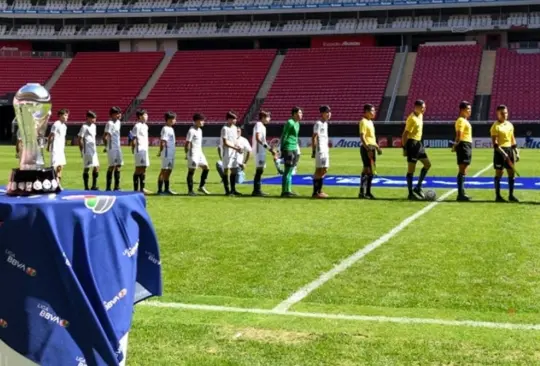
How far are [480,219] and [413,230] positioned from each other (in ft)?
5.97

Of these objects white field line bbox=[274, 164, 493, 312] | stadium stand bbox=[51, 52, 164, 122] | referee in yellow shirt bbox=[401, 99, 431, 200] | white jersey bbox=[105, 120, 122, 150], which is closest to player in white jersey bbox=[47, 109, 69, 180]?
white jersey bbox=[105, 120, 122, 150]

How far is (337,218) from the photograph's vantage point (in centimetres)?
1188

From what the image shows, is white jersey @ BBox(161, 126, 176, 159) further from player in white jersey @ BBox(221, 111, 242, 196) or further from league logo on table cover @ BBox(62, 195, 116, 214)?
league logo on table cover @ BBox(62, 195, 116, 214)

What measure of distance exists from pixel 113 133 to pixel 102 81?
4149cm

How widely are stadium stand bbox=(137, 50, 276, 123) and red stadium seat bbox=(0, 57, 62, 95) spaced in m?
10.1

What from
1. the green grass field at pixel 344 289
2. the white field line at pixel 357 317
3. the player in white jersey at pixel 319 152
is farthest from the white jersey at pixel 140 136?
the white field line at pixel 357 317

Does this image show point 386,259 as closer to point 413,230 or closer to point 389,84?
point 413,230

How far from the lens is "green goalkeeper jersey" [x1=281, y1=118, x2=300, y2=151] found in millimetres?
15727

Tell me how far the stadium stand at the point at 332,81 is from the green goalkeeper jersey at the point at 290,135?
31.2 metres

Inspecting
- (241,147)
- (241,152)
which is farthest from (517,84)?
(241,152)

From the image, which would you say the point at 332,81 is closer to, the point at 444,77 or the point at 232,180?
the point at 444,77

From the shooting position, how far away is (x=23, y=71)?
190ft

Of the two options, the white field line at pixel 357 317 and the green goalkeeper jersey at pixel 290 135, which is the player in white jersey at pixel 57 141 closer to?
the green goalkeeper jersey at pixel 290 135

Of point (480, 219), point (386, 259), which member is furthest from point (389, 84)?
point (386, 259)
